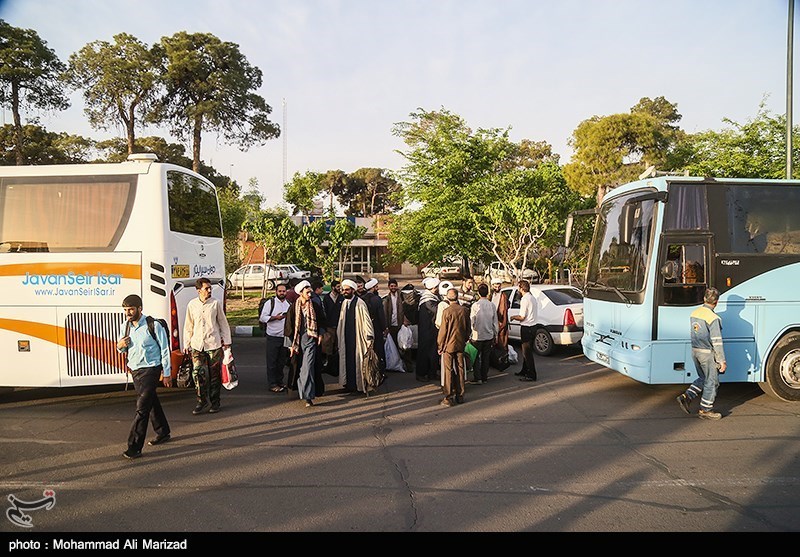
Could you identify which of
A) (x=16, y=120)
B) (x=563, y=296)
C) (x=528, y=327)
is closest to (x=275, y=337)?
(x=528, y=327)

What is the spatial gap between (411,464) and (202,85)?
97.0 ft

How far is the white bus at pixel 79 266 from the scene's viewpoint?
25.5 ft

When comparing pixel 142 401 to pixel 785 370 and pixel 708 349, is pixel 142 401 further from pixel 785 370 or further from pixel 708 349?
pixel 785 370

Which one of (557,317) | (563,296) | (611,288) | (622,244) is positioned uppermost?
(622,244)

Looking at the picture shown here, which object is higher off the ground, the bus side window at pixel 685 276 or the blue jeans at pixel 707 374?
the bus side window at pixel 685 276

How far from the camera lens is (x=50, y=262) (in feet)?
25.6

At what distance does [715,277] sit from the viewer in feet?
26.6

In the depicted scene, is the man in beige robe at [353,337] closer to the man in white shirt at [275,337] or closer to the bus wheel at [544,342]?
the man in white shirt at [275,337]

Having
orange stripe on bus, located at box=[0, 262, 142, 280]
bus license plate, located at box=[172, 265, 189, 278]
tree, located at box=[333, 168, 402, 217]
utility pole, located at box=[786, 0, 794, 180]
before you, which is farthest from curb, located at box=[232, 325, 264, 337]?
tree, located at box=[333, 168, 402, 217]

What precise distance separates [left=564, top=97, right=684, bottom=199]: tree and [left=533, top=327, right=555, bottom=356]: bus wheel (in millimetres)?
22093

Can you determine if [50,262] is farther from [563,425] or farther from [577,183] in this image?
[577,183]

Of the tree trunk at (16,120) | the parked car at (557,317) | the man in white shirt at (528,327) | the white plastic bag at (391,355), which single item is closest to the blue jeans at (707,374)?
the man in white shirt at (528,327)

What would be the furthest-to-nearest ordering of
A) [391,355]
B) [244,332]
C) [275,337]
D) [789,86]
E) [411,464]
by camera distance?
[244,332], [789,86], [391,355], [275,337], [411,464]

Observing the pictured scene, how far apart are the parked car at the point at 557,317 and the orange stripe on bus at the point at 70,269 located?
795cm
